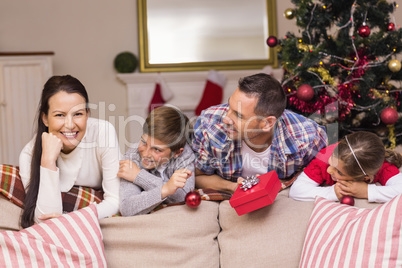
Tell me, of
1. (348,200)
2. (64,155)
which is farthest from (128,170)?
(348,200)

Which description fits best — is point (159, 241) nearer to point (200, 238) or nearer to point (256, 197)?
point (200, 238)

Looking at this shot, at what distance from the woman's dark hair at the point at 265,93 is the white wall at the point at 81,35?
96.3 inches

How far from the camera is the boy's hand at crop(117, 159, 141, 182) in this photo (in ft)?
5.99

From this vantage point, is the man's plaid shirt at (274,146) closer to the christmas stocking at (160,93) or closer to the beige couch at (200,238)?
the beige couch at (200,238)

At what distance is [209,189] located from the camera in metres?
1.92

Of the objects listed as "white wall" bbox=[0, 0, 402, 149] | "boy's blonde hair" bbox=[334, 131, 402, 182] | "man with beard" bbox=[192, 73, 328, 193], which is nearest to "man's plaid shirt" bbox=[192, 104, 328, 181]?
"man with beard" bbox=[192, 73, 328, 193]

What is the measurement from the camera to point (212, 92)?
13.6ft

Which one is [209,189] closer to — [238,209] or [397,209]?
[238,209]

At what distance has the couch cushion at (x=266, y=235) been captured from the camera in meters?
1.64

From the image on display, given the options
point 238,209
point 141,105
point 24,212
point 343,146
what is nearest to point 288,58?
point 343,146

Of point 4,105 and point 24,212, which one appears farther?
point 4,105

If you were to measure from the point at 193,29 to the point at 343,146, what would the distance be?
2785 millimetres

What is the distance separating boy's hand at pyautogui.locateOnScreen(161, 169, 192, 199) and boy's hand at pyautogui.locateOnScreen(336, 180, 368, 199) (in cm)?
59

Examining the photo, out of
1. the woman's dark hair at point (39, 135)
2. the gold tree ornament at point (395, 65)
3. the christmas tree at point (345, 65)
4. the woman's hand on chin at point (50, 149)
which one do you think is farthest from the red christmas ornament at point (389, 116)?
the woman's hand on chin at point (50, 149)
